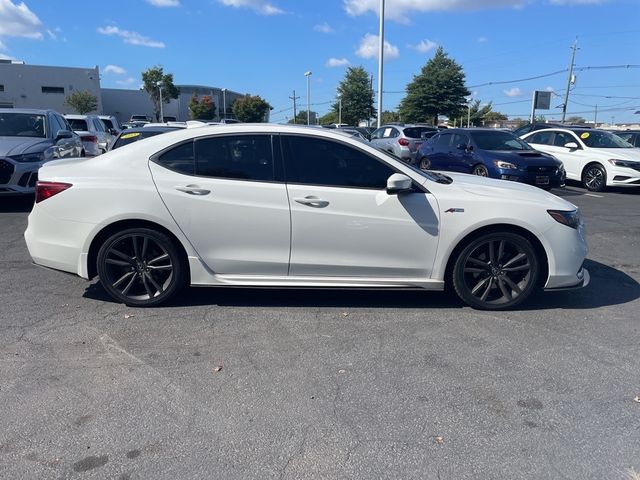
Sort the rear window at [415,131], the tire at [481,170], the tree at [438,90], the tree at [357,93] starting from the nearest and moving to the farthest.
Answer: the tire at [481,170], the rear window at [415,131], the tree at [438,90], the tree at [357,93]

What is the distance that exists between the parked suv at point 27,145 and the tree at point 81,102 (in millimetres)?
51144

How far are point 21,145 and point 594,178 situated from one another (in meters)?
13.2

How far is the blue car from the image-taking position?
36.2ft

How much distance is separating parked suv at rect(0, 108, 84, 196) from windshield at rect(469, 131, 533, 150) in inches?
342

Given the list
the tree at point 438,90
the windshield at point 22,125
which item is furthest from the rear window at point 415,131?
the tree at point 438,90

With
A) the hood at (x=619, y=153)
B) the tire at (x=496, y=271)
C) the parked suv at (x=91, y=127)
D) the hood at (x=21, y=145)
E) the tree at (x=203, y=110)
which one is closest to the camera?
the tire at (x=496, y=271)

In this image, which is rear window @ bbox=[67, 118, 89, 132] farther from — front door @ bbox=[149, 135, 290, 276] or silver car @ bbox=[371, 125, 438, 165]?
front door @ bbox=[149, 135, 290, 276]

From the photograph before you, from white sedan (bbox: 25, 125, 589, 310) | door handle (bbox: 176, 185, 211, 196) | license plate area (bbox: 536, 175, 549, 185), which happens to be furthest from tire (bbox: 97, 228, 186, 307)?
license plate area (bbox: 536, 175, 549, 185)

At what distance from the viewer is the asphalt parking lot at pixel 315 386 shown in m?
2.62

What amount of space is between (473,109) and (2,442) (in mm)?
66548

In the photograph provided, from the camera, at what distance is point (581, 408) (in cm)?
312

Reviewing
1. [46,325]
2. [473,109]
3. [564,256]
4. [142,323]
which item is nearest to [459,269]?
[564,256]

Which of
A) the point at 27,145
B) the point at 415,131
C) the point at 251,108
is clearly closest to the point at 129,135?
the point at 27,145

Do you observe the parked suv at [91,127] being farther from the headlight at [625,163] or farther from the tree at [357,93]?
the tree at [357,93]
